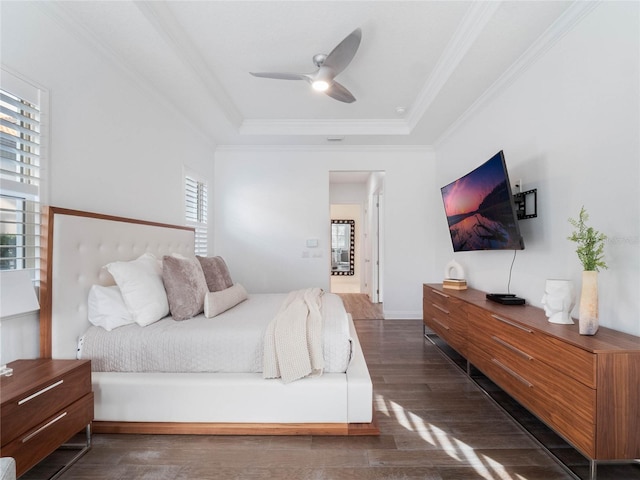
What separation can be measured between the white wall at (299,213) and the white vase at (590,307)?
3.01m

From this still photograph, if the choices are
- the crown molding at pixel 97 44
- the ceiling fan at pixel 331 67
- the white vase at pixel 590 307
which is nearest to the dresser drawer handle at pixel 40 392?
the crown molding at pixel 97 44

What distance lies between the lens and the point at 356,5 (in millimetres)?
2031

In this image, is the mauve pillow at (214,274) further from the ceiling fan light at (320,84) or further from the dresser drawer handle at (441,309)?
the dresser drawer handle at (441,309)

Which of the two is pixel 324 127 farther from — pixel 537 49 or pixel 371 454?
pixel 371 454

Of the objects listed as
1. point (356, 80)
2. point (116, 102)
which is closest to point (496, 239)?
point (356, 80)

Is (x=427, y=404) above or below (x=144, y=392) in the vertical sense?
below

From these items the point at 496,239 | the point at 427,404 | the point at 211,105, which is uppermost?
the point at 211,105

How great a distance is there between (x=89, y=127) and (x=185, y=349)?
1.64 meters

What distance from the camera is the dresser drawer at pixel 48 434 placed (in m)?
1.24

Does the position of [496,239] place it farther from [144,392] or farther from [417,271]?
[144,392]

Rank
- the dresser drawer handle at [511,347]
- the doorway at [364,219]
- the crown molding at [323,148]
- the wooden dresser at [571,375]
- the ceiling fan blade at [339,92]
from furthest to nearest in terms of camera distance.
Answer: the doorway at [364,219] → the crown molding at [323,148] → the ceiling fan blade at [339,92] → the dresser drawer handle at [511,347] → the wooden dresser at [571,375]

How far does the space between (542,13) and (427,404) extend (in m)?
2.67

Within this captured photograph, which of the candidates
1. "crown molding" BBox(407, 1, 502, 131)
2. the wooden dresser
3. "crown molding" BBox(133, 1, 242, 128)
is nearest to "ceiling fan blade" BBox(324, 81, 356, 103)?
"crown molding" BBox(407, 1, 502, 131)

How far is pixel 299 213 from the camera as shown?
14.9 feet
